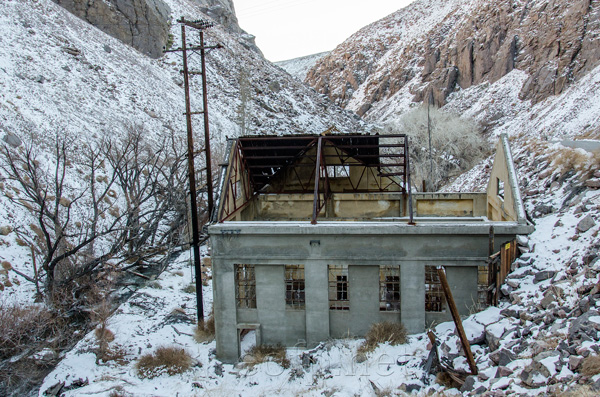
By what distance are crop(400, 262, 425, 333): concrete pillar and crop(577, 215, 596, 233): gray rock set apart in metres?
4.07

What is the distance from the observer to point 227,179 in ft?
46.5

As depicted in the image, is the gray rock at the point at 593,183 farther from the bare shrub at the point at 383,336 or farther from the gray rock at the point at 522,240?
the bare shrub at the point at 383,336

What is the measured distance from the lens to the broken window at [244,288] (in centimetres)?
1275

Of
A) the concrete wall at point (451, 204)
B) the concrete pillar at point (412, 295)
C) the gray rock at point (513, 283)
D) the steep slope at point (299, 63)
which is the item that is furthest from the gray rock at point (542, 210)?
the steep slope at point (299, 63)

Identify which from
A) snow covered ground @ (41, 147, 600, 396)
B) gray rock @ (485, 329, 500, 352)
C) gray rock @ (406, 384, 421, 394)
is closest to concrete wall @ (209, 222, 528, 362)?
snow covered ground @ (41, 147, 600, 396)

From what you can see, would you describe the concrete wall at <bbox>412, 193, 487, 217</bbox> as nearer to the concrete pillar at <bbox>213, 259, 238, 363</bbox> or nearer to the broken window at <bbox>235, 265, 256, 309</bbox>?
the broken window at <bbox>235, 265, 256, 309</bbox>

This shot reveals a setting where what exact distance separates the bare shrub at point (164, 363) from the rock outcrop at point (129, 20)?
4437 cm

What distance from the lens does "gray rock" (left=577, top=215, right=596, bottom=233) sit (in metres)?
10.6

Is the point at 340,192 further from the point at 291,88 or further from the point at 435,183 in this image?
the point at 291,88

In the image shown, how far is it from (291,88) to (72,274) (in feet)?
159

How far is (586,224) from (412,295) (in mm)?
4792

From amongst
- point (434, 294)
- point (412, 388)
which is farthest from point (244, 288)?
point (412, 388)

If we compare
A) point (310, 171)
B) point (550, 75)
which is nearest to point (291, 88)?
point (550, 75)

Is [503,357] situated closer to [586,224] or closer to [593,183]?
[586,224]
